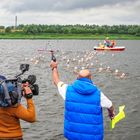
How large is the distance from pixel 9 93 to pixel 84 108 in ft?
4.76

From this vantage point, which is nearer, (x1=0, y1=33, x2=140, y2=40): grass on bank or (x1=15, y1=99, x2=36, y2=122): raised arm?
(x1=15, y1=99, x2=36, y2=122): raised arm

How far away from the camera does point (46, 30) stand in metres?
187

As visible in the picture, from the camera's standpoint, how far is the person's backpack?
7.63 metres

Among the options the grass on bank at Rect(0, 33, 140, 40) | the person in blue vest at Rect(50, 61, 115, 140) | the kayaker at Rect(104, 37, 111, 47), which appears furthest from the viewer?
the grass on bank at Rect(0, 33, 140, 40)

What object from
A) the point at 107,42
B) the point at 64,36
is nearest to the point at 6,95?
the point at 107,42

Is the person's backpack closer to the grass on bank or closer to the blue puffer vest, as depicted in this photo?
the blue puffer vest

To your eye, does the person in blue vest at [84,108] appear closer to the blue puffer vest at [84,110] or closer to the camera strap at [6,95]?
the blue puffer vest at [84,110]

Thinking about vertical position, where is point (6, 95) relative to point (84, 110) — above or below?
above

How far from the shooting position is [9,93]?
7660 millimetres

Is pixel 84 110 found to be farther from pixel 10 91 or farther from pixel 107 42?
pixel 107 42

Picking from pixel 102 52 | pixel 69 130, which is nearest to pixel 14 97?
pixel 69 130

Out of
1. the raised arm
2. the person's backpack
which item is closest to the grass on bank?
the raised arm

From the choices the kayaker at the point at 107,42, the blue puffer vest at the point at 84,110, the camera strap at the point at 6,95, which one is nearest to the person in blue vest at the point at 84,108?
the blue puffer vest at the point at 84,110

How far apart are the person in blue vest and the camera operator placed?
74 cm
